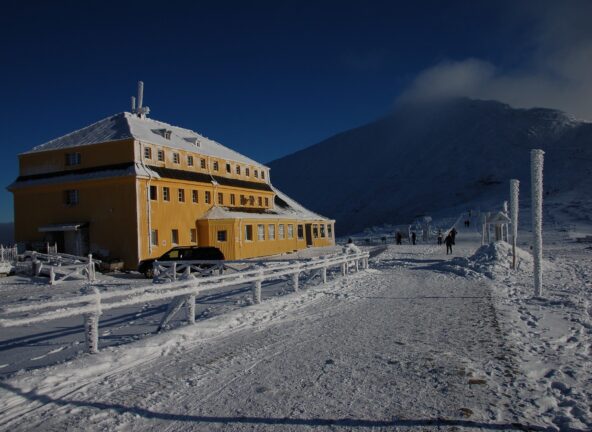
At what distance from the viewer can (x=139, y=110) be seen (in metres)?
41.1

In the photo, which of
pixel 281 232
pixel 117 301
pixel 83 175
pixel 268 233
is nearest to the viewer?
pixel 117 301

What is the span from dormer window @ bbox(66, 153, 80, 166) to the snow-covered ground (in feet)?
82.2

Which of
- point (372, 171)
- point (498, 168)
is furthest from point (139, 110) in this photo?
point (372, 171)

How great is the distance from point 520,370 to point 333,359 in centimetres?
271

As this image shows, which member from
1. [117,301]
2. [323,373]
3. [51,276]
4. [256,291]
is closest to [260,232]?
[51,276]

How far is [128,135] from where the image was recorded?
32.7 m

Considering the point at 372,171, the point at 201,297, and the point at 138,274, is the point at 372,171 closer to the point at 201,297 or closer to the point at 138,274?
the point at 138,274

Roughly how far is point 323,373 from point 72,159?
106ft

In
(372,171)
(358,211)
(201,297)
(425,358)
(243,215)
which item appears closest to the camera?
(425,358)

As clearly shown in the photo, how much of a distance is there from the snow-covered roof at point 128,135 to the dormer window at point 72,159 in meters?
0.64

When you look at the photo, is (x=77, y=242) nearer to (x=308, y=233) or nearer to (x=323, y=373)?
(x=308, y=233)

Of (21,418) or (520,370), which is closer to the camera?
(21,418)

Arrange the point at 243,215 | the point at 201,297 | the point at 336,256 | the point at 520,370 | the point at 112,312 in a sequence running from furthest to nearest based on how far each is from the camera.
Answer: the point at 243,215
the point at 336,256
the point at 201,297
the point at 112,312
the point at 520,370

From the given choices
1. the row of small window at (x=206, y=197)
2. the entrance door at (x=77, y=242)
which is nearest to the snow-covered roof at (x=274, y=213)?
the row of small window at (x=206, y=197)
